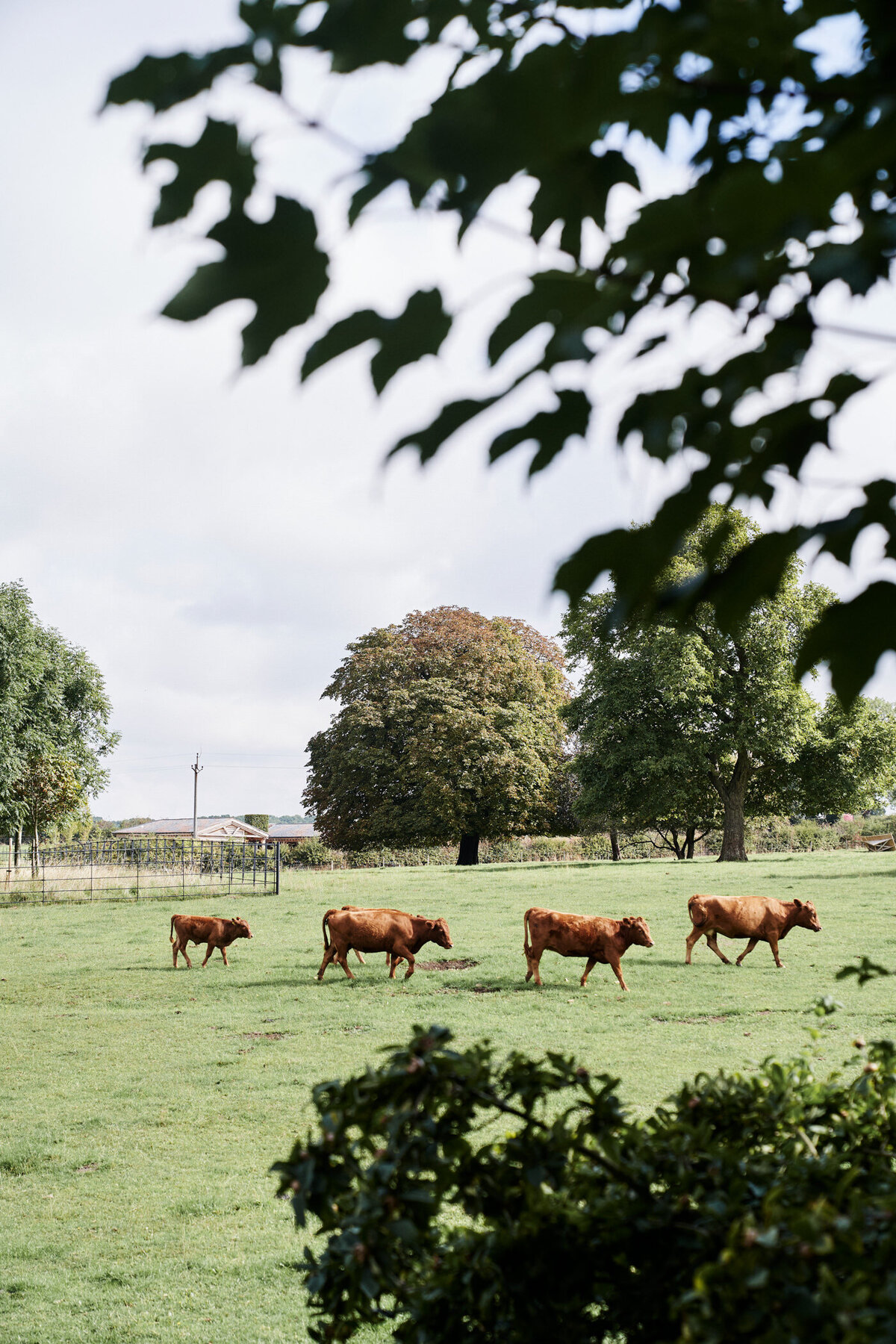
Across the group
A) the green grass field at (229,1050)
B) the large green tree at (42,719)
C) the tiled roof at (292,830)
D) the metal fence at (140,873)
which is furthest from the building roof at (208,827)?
the green grass field at (229,1050)

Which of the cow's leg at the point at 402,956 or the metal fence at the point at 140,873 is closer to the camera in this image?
the cow's leg at the point at 402,956

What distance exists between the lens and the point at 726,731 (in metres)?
33.9

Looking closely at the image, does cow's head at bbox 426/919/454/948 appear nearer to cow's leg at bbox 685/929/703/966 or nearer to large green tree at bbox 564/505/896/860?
cow's leg at bbox 685/929/703/966

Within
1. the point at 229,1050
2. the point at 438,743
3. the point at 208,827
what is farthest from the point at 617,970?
the point at 208,827

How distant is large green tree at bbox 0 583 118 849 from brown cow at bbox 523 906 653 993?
2709 cm

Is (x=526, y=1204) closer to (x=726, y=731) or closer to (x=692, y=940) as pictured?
(x=692, y=940)

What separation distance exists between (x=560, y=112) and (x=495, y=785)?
41.9m

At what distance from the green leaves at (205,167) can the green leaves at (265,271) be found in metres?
0.04

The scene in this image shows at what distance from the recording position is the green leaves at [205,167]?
0.99 metres

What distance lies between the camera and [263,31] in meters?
0.95

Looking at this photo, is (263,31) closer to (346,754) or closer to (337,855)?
(346,754)

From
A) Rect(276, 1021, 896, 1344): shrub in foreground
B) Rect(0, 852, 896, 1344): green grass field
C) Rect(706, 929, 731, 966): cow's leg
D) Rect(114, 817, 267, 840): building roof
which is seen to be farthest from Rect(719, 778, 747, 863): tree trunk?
Rect(114, 817, 267, 840): building roof

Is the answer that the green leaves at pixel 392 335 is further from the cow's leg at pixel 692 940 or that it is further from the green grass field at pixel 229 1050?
the cow's leg at pixel 692 940

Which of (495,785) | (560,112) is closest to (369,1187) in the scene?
(560,112)
